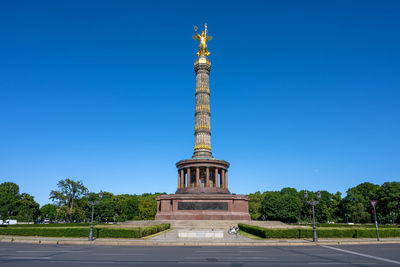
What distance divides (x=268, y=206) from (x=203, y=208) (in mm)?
26441

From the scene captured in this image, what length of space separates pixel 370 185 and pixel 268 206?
1613 inches

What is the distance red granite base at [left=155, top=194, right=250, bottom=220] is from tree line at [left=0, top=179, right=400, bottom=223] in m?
23.5

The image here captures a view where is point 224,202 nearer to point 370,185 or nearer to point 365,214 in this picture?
point 365,214

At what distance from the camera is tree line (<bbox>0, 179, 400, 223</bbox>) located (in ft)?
192

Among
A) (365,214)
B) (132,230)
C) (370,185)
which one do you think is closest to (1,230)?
(132,230)

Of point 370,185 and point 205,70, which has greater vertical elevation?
point 205,70

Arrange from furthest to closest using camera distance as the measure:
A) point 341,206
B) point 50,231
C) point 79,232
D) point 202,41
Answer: point 341,206
point 202,41
point 50,231
point 79,232

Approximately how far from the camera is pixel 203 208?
39.6 metres

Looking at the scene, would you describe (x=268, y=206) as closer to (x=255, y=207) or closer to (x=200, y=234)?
(x=255, y=207)

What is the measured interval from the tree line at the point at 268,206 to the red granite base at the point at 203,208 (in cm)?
2353

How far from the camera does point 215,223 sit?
34969 millimetres

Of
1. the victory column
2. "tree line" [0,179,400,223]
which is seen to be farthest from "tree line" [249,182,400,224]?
the victory column

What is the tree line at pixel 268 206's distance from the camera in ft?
192

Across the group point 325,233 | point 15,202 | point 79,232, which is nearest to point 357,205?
point 325,233
